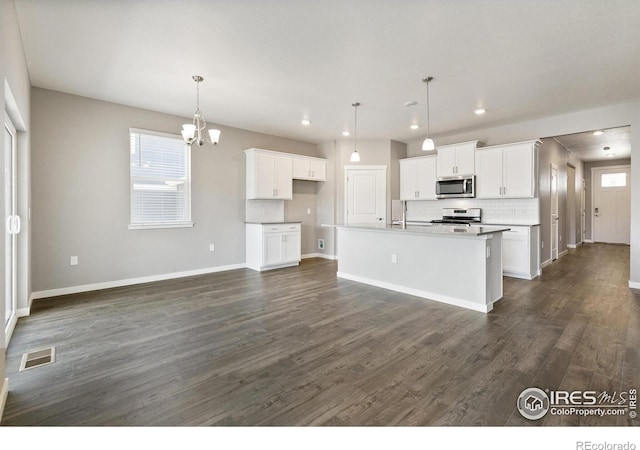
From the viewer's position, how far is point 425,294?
164 inches

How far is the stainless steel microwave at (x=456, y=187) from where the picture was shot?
6.07 m

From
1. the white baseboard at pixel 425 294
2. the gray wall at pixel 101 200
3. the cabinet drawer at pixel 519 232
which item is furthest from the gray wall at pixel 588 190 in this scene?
the gray wall at pixel 101 200

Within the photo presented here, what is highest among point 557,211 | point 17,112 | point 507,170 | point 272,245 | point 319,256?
point 17,112

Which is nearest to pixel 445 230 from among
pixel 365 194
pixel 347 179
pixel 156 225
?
pixel 365 194

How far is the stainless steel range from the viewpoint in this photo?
622 cm

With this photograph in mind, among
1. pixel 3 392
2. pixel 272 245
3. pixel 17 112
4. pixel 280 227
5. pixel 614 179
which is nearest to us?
pixel 3 392

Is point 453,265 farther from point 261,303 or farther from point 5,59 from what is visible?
point 5,59

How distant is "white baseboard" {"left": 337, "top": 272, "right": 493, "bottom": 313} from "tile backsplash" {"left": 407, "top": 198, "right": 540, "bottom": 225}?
9.26ft

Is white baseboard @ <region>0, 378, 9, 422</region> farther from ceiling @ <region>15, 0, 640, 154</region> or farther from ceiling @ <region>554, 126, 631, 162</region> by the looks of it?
ceiling @ <region>554, 126, 631, 162</region>

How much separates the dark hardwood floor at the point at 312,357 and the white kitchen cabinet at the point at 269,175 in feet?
7.82

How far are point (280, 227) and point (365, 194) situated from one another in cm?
226

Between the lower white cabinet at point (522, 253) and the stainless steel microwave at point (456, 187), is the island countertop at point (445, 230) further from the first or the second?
the stainless steel microwave at point (456, 187)

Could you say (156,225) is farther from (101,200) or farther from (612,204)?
(612,204)

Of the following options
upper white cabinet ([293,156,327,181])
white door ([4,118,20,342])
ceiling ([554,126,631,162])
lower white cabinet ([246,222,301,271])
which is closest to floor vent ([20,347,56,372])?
white door ([4,118,20,342])
